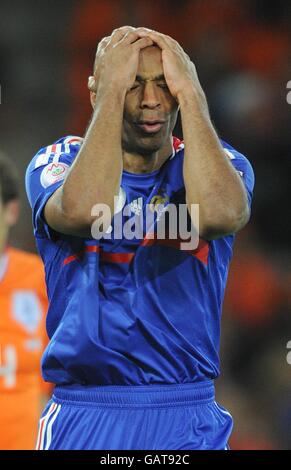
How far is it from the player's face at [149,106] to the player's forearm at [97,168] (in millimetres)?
84

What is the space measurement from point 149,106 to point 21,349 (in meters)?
2.32

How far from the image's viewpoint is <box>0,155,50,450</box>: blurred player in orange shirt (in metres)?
4.47

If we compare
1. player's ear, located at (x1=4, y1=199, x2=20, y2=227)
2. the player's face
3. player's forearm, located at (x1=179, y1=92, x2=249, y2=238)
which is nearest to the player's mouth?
the player's face

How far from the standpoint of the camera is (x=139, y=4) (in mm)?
6645

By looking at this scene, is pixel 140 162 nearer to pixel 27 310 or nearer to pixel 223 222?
pixel 223 222

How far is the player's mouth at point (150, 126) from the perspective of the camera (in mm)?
2568

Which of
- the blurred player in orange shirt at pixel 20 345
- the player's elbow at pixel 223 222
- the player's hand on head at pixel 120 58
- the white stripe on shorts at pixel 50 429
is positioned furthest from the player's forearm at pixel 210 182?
the blurred player in orange shirt at pixel 20 345

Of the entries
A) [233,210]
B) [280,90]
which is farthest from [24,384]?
[280,90]

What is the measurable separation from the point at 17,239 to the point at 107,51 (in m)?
3.36

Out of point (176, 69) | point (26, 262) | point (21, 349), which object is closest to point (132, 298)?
point (176, 69)

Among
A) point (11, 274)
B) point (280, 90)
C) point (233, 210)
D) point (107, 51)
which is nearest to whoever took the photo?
point (233, 210)

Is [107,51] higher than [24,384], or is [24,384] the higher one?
[107,51]

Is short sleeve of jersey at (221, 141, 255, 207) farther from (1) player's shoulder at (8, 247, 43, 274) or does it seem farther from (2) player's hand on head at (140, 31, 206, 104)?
(1) player's shoulder at (8, 247, 43, 274)

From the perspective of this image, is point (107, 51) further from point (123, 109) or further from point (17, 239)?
point (17, 239)
